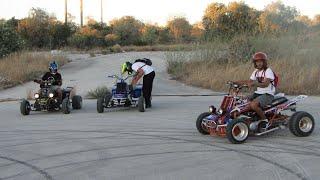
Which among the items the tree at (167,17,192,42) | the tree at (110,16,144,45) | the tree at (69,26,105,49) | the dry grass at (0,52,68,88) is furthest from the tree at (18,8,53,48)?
the dry grass at (0,52,68,88)

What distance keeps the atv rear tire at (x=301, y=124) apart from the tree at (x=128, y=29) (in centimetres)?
6116

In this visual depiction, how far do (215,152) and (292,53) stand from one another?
619 inches

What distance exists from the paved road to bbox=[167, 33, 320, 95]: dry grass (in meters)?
6.58

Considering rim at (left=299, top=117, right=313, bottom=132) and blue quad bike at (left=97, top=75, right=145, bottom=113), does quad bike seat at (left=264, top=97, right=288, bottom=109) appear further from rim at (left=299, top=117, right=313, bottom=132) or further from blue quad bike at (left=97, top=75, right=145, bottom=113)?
blue quad bike at (left=97, top=75, right=145, bottom=113)

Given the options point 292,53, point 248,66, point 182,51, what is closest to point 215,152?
point 248,66

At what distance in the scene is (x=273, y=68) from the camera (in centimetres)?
2155

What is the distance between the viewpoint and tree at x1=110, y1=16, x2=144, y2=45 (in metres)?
74.2

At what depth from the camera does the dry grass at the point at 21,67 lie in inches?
944

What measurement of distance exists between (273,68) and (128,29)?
199 feet

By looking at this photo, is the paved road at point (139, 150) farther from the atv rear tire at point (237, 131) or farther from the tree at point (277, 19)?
the tree at point (277, 19)

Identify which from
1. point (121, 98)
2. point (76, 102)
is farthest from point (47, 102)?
point (121, 98)

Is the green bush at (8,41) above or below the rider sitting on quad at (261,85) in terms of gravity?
above

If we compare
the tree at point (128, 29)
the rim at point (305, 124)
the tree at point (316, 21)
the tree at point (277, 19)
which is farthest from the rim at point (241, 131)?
the tree at point (128, 29)

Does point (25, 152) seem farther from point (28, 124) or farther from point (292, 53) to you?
point (292, 53)
